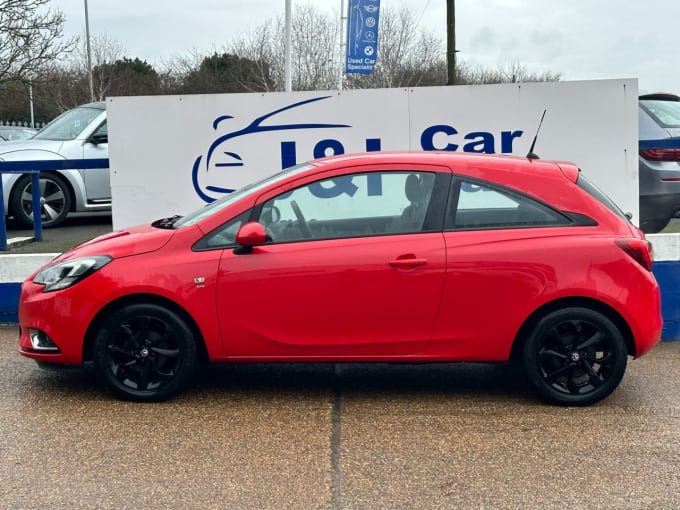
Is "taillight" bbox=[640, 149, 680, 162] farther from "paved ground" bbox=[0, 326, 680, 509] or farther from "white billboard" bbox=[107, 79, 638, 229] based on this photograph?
"paved ground" bbox=[0, 326, 680, 509]

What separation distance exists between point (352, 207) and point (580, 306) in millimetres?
1561

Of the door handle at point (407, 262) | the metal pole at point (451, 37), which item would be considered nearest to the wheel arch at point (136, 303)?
the door handle at point (407, 262)

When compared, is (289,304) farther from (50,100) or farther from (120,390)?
(50,100)

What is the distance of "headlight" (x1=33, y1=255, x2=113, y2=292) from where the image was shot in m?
5.00

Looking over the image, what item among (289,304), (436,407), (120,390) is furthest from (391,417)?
(120,390)

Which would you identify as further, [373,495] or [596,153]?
[596,153]

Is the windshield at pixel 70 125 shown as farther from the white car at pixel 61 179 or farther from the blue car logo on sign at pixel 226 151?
the blue car logo on sign at pixel 226 151

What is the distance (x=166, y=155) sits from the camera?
8258 mm

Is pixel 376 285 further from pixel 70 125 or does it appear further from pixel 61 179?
pixel 70 125

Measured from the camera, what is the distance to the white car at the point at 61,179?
10.9m

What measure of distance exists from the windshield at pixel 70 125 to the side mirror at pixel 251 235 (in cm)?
740

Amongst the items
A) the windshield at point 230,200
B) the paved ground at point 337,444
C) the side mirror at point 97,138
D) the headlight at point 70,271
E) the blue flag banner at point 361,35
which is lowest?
the paved ground at point 337,444

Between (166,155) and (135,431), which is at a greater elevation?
(166,155)

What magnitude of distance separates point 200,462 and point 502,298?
2.05 m
